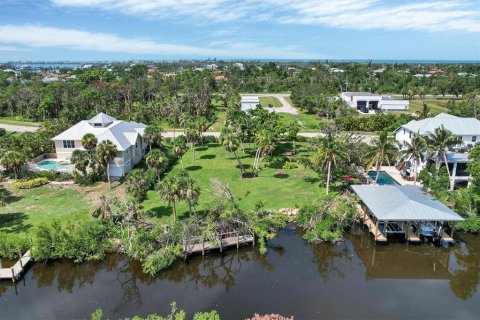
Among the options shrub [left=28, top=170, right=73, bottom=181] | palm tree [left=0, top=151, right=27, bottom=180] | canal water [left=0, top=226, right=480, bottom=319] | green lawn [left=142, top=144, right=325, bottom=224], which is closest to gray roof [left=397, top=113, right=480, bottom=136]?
green lawn [left=142, top=144, right=325, bottom=224]

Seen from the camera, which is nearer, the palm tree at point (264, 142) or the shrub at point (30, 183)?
the shrub at point (30, 183)

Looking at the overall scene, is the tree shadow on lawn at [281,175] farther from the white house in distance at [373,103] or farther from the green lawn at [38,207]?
the white house in distance at [373,103]

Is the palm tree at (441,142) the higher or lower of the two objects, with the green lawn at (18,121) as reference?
higher

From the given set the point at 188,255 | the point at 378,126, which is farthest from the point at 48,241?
the point at 378,126

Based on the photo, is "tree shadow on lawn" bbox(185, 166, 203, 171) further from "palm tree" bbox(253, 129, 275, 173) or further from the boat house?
the boat house

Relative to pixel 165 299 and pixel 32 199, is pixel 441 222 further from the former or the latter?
pixel 32 199

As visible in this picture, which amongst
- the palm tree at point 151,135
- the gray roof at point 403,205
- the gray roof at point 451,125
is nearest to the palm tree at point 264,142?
the gray roof at point 403,205
